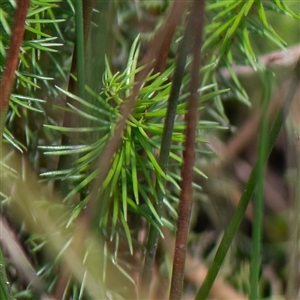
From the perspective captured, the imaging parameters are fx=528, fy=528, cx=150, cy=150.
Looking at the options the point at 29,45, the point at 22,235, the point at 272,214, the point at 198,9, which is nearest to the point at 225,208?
the point at 272,214

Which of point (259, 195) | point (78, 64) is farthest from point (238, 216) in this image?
point (78, 64)

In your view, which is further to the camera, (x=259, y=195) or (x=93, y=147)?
(x=93, y=147)

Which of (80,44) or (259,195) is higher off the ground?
(80,44)

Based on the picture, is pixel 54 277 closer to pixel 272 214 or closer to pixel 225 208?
pixel 225 208

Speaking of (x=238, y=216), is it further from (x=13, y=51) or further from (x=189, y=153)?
(x=13, y=51)

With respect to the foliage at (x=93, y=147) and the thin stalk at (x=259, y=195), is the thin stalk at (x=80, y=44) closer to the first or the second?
the foliage at (x=93, y=147)

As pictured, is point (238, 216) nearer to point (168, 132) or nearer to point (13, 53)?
point (168, 132)

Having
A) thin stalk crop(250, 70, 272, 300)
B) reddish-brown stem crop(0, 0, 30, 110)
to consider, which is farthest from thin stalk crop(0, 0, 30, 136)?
thin stalk crop(250, 70, 272, 300)
